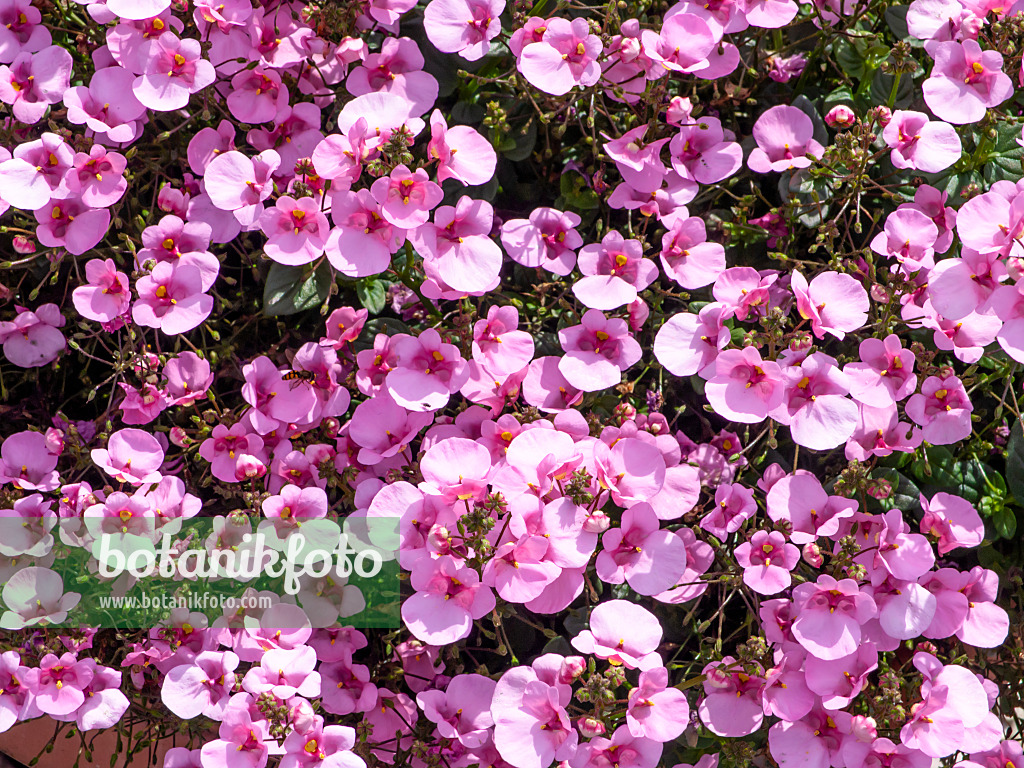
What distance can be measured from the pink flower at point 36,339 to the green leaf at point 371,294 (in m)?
0.68

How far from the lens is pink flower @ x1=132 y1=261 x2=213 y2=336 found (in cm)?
168

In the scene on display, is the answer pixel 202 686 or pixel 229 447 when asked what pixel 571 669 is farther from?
pixel 229 447

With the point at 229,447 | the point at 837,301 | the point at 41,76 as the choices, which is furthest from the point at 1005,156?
the point at 41,76

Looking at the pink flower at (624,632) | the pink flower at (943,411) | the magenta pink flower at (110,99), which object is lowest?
the pink flower at (624,632)

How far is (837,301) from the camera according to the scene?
63.3 inches

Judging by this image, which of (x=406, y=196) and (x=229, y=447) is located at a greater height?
(x=406, y=196)

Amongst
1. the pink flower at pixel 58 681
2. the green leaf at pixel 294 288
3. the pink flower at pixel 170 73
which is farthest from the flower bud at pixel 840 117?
the pink flower at pixel 58 681

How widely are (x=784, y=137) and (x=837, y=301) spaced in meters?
0.46

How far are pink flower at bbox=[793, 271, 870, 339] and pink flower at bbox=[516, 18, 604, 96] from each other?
556 mm

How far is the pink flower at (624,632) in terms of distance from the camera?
1.52 meters

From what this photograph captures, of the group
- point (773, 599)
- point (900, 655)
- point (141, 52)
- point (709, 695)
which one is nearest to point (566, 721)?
point (709, 695)

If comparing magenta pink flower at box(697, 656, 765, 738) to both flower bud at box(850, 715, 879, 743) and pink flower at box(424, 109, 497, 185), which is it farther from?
pink flower at box(424, 109, 497, 185)

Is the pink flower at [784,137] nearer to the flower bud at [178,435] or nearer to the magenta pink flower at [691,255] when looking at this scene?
the magenta pink flower at [691,255]

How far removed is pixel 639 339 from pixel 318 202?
2.44 ft
